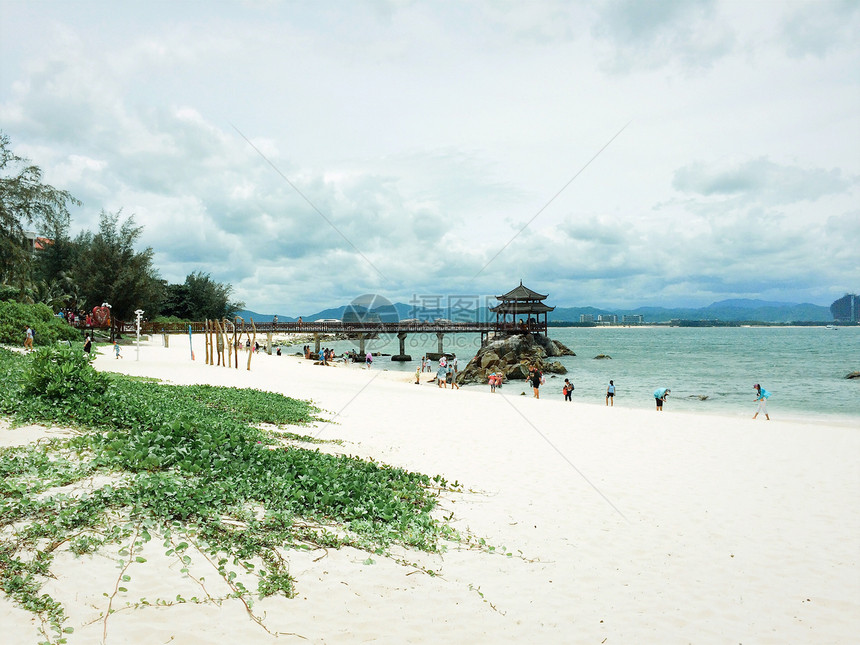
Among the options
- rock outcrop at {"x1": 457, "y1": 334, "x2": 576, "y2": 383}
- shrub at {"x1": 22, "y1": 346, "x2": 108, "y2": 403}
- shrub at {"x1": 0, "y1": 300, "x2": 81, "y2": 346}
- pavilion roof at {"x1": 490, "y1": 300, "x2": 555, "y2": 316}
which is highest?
pavilion roof at {"x1": 490, "y1": 300, "x2": 555, "y2": 316}

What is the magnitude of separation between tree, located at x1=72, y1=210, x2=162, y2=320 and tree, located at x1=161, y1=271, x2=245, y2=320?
23605 mm

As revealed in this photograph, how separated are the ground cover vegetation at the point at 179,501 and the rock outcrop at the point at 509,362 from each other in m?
31.1

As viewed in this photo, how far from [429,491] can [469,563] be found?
87.4 inches

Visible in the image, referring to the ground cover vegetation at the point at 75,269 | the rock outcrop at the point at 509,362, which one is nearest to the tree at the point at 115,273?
the ground cover vegetation at the point at 75,269

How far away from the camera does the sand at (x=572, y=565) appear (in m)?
4.04

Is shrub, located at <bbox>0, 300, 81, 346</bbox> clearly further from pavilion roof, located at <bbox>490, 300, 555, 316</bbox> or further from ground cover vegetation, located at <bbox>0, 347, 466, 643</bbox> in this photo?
pavilion roof, located at <bbox>490, 300, 555, 316</bbox>

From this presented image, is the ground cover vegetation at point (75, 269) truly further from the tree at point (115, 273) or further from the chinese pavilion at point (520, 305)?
the chinese pavilion at point (520, 305)

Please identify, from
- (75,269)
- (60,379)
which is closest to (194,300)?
(75,269)

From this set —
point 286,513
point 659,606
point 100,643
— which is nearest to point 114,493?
point 286,513

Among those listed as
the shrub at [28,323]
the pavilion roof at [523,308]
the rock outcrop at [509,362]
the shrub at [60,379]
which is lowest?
the rock outcrop at [509,362]

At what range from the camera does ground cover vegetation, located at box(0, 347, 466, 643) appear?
14.3 ft

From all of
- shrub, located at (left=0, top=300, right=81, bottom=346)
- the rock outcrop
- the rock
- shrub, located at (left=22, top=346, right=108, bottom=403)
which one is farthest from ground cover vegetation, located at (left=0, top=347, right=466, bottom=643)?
the rock

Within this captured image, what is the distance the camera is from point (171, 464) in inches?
258

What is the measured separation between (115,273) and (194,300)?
29.1 meters
